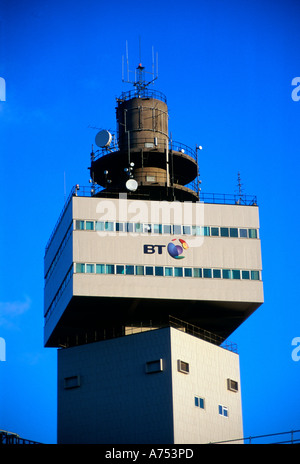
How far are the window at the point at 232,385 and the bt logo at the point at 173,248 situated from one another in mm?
11431

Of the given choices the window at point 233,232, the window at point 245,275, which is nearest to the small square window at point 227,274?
the window at point 245,275

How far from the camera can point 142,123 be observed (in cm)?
10612

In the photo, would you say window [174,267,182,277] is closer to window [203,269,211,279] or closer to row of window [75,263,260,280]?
row of window [75,263,260,280]

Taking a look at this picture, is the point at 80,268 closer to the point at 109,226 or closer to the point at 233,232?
the point at 109,226

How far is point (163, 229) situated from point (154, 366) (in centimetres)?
1126

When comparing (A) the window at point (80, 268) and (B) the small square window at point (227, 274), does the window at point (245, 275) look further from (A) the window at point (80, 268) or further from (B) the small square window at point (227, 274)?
(A) the window at point (80, 268)

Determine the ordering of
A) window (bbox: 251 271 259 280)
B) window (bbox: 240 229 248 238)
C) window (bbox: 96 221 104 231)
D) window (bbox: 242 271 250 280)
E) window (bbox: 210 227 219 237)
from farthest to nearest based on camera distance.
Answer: window (bbox: 240 229 248 238) → window (bbox: 210 227 219 237) → window (bbox: 251 271 259 280) → window (bbox: 242 271 250 280) → window (bbox: 96 221 104 231)

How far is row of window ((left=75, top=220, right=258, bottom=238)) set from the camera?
99375mm

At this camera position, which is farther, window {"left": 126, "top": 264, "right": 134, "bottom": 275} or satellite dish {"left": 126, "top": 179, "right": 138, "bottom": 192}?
satellite dish {"left": 126, "top": 179, "right": 138, "bottom": 192}

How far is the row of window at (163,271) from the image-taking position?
98062mm

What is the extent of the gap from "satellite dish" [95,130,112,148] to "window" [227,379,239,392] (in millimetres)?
22255

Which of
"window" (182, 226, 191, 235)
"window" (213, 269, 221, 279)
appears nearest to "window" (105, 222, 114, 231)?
"window" (182, 226, 191, 235)
